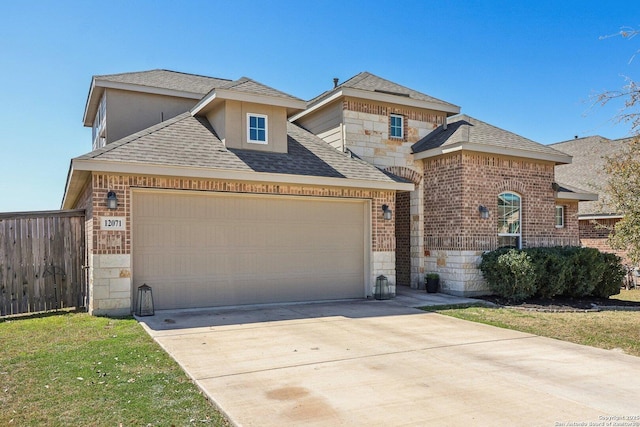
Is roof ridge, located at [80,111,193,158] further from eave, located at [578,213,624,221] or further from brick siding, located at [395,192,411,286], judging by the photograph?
eave, located at [578,213,624,221]

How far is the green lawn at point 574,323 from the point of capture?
8.23 meters

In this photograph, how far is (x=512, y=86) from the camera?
17.8m

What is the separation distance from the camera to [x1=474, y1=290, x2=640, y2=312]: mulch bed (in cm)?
1217

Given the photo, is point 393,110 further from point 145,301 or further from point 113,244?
point 145,301

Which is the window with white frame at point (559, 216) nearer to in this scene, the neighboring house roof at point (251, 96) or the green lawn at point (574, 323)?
the green lawn at point (574, 323)

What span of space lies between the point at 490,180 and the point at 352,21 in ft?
20.9

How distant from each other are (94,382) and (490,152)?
12.0 m

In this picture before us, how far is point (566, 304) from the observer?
42.1ft

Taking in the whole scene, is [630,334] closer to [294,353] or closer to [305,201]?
[294,353]

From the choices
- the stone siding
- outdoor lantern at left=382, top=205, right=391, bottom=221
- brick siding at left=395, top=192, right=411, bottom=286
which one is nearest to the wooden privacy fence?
outdoor lantern at left=382, top=205, right=391, bottom=221

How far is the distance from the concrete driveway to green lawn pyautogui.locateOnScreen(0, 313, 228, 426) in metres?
0.29

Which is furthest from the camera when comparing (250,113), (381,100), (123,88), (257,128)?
(123,88)

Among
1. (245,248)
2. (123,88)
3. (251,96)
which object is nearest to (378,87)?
(251,96)

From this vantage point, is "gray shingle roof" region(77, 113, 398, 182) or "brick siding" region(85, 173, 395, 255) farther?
"gray shingle roof" region(77, 113, 398, 182)
